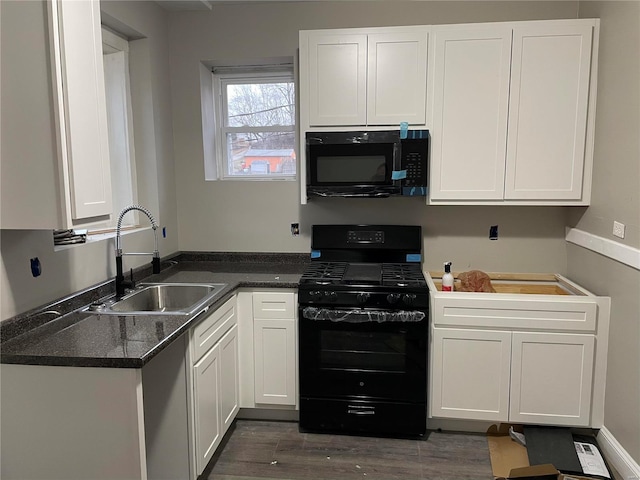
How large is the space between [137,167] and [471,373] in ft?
7.84

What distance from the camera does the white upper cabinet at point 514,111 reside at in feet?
8.29

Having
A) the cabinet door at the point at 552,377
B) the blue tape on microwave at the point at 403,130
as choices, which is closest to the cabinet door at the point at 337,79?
the blue tape on microwave at the point at 403,130

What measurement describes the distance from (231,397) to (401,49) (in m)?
2.20

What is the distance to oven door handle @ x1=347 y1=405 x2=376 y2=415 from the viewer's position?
262 centimetres

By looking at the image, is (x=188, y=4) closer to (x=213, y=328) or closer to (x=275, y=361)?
(x=213, y=328)

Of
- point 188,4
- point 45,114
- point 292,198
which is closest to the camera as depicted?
point 45,114

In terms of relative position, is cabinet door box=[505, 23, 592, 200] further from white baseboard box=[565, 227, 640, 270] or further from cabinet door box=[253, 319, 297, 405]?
cabinet door box=[253, 319, 297, 405]

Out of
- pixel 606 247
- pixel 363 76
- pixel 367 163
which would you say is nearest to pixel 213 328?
pixel 367 163

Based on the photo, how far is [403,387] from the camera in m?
2.58

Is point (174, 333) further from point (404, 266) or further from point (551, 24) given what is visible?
point (551, 24)

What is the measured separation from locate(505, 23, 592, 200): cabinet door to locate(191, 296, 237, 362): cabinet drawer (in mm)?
1722

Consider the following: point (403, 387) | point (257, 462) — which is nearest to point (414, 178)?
point (403, 387)

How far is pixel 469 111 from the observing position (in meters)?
2.62

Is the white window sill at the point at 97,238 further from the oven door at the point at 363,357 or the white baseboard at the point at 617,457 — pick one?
the white baseboard at the point at 617,457
